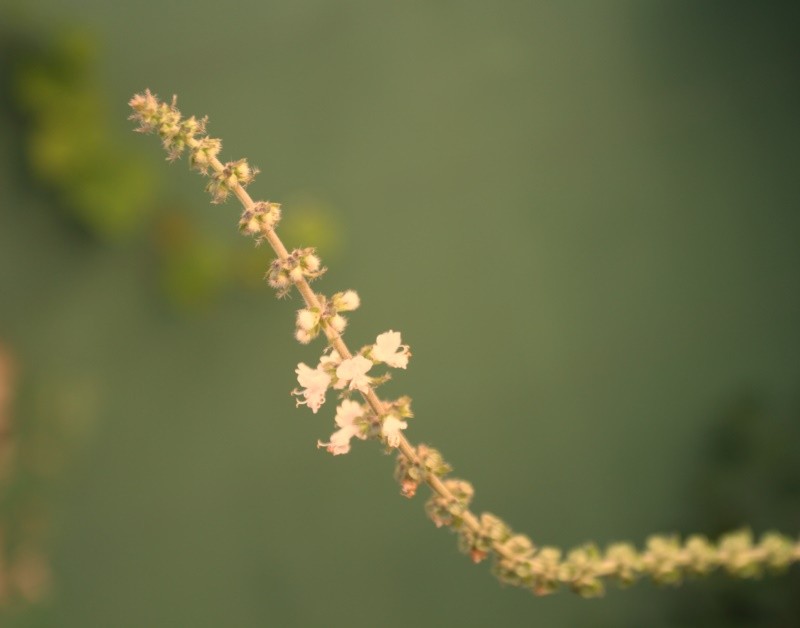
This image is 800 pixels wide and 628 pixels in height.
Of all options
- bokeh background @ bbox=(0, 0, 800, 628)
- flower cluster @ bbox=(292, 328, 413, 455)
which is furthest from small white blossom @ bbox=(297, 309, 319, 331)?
bokeh background @ bbox=(0, 0, 800, 628)

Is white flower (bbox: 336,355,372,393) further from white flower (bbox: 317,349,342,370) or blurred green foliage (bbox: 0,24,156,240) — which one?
blurred green foliage (bbox: 0,24,156,240)

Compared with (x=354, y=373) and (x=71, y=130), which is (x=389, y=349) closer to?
(x=354, y=373)

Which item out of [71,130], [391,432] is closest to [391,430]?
[391,432]

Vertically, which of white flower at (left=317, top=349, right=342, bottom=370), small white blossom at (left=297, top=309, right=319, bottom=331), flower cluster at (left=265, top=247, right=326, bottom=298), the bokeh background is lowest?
white flower at (left=317, top=349, right=342, bottom=370)

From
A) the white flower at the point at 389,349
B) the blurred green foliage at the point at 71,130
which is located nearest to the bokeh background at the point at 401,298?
the blurred green foliage at the point at 71,130

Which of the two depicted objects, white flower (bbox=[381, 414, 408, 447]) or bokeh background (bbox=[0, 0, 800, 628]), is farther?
bokeh background (bbox=[0, 0, 800, 628])

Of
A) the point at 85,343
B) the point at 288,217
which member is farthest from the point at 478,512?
the point at 85,343

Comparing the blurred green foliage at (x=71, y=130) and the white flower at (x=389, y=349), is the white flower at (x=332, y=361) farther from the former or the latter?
the blurred green foliage at (x=71, y=130)
